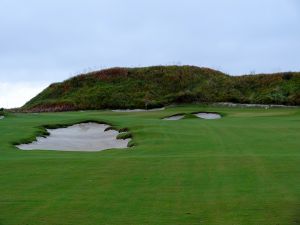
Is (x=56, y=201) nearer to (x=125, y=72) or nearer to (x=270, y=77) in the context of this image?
(x=270, y=77)

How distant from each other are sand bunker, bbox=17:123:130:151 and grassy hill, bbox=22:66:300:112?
1044 inches

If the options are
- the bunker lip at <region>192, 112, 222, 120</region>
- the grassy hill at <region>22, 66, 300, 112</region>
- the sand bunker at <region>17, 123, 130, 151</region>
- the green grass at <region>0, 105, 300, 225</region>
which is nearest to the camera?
the green grass at <region>0, 105, 300, 225</region>

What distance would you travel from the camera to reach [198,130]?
101 ft

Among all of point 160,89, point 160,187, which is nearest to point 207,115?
point 160,89

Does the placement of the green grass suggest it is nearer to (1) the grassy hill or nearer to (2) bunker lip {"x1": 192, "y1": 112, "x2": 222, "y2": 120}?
(2) bunker lip {"x1": 192, "y1": 112, "x2": 222, "y2": 120}

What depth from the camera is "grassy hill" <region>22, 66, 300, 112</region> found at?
214 ft

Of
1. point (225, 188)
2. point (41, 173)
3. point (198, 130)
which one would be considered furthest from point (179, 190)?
point (198, 130)

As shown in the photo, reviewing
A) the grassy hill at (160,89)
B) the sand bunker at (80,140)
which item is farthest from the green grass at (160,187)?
the grassy hill at (160,89)

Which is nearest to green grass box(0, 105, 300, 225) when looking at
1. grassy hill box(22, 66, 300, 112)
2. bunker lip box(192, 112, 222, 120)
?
bunker lip box(192, 112, 222, 120)

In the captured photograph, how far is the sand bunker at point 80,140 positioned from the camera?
28406mm

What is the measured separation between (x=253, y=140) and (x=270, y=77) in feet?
160

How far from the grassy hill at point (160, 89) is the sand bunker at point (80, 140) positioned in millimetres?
26510

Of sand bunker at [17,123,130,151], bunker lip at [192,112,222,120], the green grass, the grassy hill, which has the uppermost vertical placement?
the grassy hill

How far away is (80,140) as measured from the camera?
32500 mm
